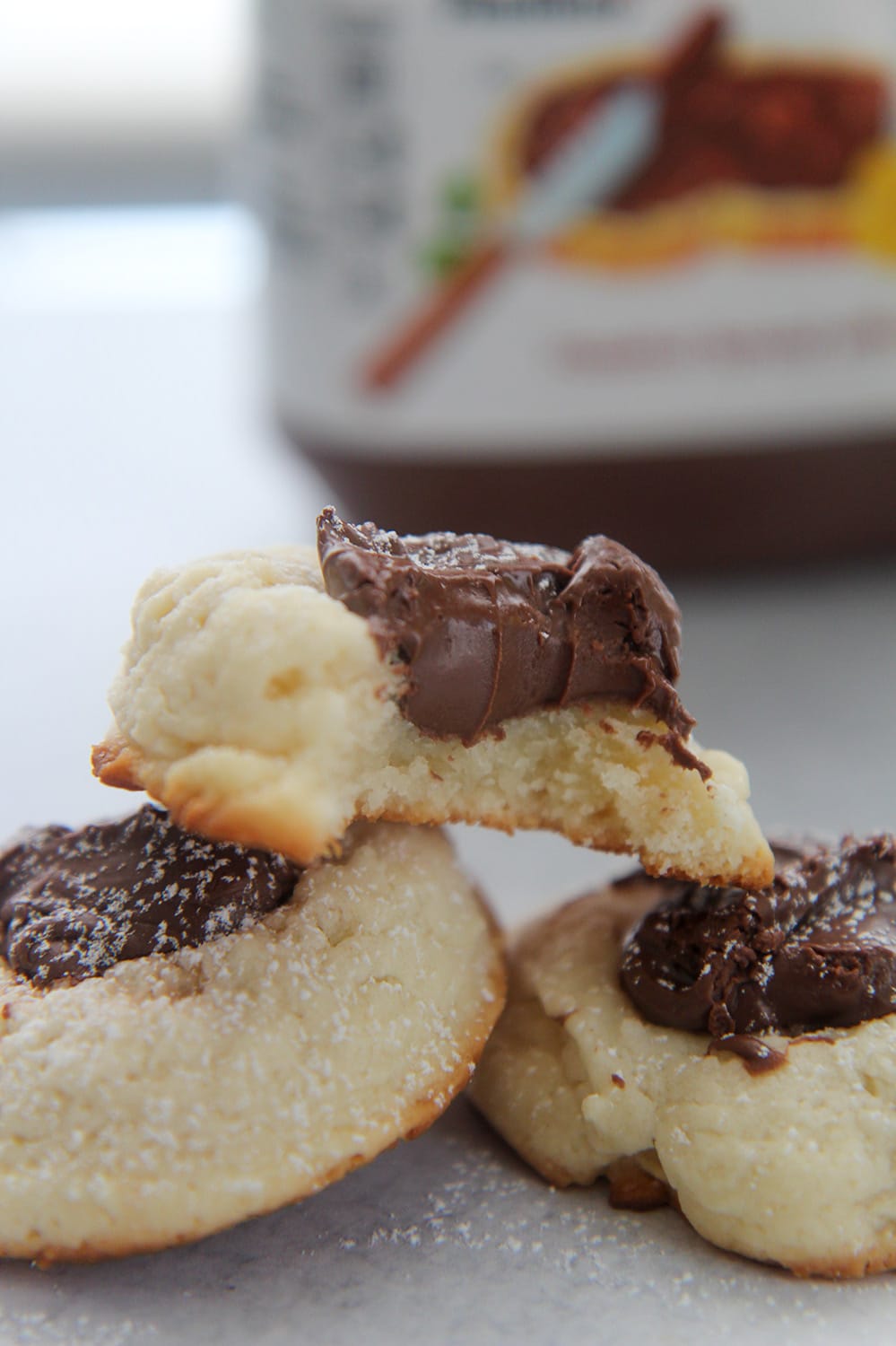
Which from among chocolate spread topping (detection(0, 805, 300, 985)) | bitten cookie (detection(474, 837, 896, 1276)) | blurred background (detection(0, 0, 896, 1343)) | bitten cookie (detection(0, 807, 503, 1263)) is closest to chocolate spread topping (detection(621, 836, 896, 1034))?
bitten cookie (detection(474, 837, 896, 1276))

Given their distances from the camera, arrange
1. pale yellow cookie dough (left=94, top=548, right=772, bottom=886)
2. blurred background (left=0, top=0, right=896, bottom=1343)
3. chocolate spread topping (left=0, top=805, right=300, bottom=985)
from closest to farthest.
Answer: pale yellow cookie dough (left=94, top=548, right=772, bottom=886) < chocolate spread topping (left=0, top=805, right=300, bottom=985) < blurred background (left=0, top=0, right=896, bottom=1343)

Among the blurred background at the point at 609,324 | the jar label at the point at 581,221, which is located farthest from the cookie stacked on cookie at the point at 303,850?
the jar label at the point at 581,221

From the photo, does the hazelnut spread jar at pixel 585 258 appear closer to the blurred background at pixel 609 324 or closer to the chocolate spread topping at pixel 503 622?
the blurred background at pixel 609 324

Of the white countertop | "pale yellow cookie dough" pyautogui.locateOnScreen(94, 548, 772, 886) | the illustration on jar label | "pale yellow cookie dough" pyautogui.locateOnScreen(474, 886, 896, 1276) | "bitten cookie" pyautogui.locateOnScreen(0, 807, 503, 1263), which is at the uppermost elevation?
the illustration on jar label

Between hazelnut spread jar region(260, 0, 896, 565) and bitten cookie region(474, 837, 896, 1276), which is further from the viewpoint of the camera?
hazelnut spread jar region(260, 0, 896, 565)

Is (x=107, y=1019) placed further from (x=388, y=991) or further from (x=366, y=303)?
(x=366, y=303)

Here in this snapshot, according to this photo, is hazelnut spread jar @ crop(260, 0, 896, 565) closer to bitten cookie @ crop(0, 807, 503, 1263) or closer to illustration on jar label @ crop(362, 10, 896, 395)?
illustration on jar label @ crop(362, 10, 896, 395)

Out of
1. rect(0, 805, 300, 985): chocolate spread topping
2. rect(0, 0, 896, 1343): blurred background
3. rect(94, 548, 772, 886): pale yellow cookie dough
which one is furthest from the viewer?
rect(0, 0, 896, 1343): blurred background

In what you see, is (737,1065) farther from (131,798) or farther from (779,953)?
(131,798)
